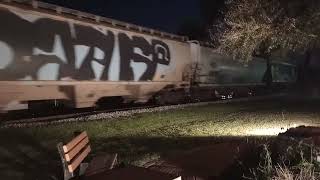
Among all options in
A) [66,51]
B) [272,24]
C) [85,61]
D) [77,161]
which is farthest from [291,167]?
[85,61]

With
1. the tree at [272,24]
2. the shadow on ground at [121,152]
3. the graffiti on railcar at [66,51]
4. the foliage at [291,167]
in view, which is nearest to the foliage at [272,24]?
the tree at [272,24]

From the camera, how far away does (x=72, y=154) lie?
Answer: 5.80 m

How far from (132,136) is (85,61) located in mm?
5354

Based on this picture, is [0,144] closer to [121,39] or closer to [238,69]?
[121,39]

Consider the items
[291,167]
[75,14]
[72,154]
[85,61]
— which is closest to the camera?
[72,154]

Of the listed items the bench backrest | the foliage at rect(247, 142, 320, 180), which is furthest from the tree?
the bench backrest

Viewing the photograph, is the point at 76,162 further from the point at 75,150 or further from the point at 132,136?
the point at 132,136

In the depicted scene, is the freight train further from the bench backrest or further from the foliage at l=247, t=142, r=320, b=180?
the foliage at l=247, t=142, r=320, b=180

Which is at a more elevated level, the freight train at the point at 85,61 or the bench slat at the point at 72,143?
the freight train at the point at 85,61

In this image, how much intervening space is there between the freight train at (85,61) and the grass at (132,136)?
1.92m

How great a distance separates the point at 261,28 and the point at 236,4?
194 centimetres

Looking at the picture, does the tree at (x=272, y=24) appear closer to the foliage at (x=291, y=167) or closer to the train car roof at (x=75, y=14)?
the foliage at (x=291, y=167)

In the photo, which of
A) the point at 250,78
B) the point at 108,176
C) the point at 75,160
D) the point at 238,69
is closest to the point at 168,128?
the point at 75,160

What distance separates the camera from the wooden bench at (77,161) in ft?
18.1
